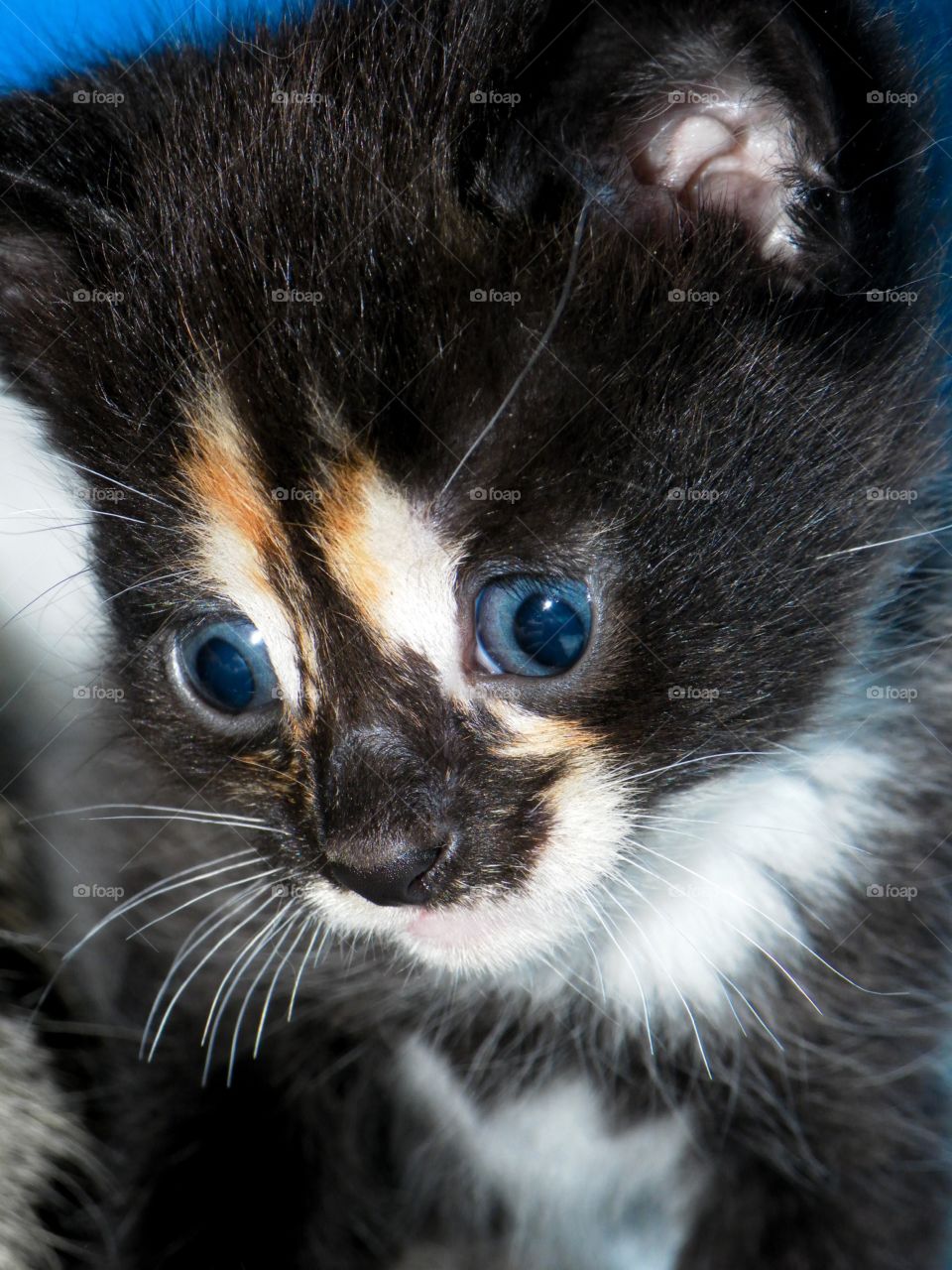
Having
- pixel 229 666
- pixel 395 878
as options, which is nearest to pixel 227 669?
pixel 229 666

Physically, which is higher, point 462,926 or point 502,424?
point 502,424

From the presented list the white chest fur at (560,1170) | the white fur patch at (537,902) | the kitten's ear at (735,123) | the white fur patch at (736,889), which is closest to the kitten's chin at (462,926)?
the white fur patch at (537,902)

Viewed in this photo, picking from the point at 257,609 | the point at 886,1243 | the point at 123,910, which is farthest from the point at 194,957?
the point at 886,1243

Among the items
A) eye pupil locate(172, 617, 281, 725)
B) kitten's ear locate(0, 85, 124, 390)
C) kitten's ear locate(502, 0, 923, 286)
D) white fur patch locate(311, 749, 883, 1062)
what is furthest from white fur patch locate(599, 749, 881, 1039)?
kitten's ear locate(0, 85, 124, 390)

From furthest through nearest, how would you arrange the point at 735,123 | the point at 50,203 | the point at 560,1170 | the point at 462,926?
the point at 560,1170, the point at 50,203, the point at 462,926, the point at 735,123

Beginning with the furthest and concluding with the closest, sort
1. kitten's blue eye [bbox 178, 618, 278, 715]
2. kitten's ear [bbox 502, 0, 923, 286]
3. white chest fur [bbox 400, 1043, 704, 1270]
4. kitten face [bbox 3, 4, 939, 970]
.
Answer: white chest fur [bbox 400, 1043, 704, 1270] < kitten's blue eye [bbox 178, 618, 278, 715] < kitten face [bbox 3, 4, 939, 970] < kitten's ear [bbox 502, 0, 923, 286]

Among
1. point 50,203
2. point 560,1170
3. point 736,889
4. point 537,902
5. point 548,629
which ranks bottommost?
point 560,1170

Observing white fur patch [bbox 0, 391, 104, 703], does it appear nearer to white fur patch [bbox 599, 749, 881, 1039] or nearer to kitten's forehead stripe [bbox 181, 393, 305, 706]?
kitten's forehead stripe [bbox 181, 393, 305, 706]

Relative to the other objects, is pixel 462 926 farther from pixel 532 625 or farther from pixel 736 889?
pixel 736 889
